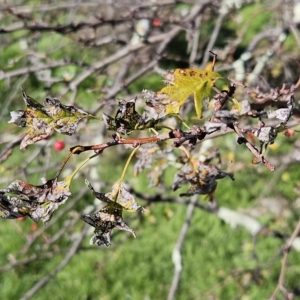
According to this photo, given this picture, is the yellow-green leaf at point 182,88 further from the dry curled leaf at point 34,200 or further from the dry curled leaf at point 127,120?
the dry curled leaf at point 34,200

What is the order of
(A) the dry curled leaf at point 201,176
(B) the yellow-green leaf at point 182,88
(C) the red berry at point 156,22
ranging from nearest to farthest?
(B) the yellow-green leaf at point 182,88 < (A) the dry curled leaf at point 201,176 < (C) the red berry at point 156,22

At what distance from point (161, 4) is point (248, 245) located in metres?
1.56

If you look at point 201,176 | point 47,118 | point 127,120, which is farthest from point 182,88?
point 201,176

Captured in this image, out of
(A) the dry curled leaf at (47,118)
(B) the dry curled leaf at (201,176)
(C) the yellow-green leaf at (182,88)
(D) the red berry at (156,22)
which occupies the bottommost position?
(D) the red berry at (156,22)

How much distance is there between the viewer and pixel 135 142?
2.60 ft

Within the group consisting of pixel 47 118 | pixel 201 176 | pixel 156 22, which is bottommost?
pixel 156 22

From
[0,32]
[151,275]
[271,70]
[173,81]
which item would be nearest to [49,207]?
[173,81]

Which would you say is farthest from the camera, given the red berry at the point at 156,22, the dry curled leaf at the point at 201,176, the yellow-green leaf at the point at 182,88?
the red berry at the point at 156,22

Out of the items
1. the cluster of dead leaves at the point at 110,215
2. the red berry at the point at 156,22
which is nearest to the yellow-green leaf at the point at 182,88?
the cluster of dead leaves at the point at 110,215

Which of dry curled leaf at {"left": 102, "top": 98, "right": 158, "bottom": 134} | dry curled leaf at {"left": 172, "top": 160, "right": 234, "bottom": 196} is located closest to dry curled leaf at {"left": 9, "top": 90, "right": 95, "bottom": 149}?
dry curled leaf at {"left": 102, "top": 98, "right": 158, "bottom": 134}

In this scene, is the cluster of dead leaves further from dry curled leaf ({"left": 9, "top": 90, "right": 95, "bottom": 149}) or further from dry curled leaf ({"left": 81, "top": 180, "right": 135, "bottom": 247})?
dry curled leaf ({"left": 9, "top": 90, "right": 95, "bottom": 149})

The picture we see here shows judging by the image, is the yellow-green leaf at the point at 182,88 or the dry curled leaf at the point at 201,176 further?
the dry curled leaf at the point at 201,176

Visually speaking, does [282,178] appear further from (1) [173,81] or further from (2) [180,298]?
(1) [173,81]

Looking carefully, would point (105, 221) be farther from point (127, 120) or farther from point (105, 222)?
point (127, 120)
